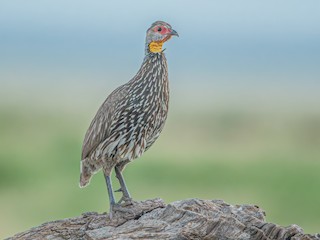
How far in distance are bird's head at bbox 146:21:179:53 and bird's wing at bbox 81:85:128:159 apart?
1.88 ft

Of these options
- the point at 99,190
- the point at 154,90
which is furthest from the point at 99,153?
the point at 99,190

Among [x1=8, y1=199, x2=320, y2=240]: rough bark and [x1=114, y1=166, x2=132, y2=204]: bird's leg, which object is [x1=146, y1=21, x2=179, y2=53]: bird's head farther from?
[x1=8, y1=199, x2=320, y2=240]: rough bark

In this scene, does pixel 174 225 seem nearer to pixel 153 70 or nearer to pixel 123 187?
pixel 123 187

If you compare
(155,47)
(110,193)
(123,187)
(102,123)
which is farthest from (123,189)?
(155,47)

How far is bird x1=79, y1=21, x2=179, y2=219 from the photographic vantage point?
31.0 ft

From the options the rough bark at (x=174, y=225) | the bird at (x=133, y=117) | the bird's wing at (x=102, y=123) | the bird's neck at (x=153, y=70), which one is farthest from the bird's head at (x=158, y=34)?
the rough bark at (x=174, y=225)

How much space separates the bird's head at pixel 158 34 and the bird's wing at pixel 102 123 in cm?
57

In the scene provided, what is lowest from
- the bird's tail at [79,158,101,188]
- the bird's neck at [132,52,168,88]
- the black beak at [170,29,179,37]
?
the bird's tail at [79,158,101,188]

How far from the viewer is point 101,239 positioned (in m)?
8.26

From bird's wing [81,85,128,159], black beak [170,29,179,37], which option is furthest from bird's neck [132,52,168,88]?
black beak [170,29,179,37]

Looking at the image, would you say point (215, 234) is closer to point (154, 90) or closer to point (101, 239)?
point (101, 239)

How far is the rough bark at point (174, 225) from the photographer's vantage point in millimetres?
7703

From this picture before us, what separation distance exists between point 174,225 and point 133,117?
6.01 feet

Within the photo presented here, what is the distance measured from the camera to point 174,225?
7.97 meters
